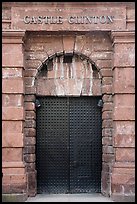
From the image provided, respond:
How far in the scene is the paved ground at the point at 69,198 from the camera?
12027mm

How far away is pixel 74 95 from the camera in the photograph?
1297 cm

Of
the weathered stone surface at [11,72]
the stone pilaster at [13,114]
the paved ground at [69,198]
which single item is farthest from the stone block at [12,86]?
the paved ground at [69,198]

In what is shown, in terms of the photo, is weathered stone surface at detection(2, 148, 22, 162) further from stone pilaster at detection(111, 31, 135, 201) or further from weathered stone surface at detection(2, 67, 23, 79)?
stone pilaster at detection(111, 31, 135, 201)

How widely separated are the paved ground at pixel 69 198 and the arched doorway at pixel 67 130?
0.29 metres

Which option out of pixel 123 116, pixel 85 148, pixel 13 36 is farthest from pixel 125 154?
pixel 13 36

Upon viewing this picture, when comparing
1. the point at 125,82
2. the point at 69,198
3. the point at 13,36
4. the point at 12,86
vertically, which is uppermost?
the point at 13,36

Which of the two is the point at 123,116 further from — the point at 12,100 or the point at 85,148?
the point at 12,100

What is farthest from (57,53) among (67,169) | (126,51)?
(67,169)

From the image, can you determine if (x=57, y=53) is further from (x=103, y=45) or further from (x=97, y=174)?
(x=97, y=174)

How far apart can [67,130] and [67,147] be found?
50cm

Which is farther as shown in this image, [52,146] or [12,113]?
[52,146]

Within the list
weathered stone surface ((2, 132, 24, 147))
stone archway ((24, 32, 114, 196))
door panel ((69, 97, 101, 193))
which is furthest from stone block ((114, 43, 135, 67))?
→ weathered stone surface ((2, 132, 24, 147))

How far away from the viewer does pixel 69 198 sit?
40.4 feet

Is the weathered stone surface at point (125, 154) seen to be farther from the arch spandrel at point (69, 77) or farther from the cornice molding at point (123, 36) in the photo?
the cornice molding at point (123, 36)
